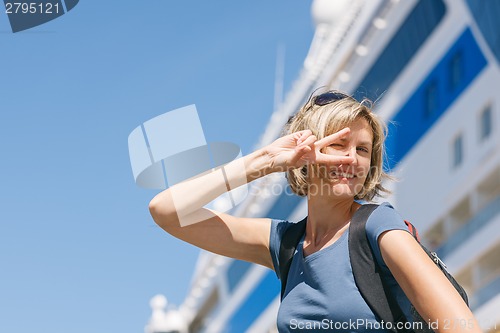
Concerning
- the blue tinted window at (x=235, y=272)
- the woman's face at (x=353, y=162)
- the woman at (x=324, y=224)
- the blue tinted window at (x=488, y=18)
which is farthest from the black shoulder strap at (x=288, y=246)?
the blue tinted window at (x=235, y=272)

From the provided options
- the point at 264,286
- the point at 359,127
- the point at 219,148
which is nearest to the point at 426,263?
the point at 359,127

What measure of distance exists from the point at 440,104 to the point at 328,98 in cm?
1447

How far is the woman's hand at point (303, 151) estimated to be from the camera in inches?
98.0

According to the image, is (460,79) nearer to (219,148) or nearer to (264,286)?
(264,286)

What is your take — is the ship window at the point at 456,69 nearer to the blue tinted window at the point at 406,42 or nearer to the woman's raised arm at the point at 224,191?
the blue tinted window at the point at 406,42

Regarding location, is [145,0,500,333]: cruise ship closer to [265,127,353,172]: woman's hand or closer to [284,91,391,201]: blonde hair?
[284,91,391,201]: blonde hair

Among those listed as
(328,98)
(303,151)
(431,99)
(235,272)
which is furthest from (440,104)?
(303,151)

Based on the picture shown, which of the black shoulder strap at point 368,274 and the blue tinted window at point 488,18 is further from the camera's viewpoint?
the blue tinted window at point 488,18

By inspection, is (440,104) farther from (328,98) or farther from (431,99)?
(328,98)

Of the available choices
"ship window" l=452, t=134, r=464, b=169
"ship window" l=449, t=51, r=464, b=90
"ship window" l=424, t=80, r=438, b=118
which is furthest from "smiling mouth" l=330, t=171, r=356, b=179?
"ship window" l=424, t=80, r=438, b=118

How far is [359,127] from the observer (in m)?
2.59

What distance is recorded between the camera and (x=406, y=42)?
17531mm

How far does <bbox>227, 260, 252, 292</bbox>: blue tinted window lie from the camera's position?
26594 millimetres

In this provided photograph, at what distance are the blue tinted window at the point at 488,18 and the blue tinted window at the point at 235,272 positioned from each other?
1248 cm
